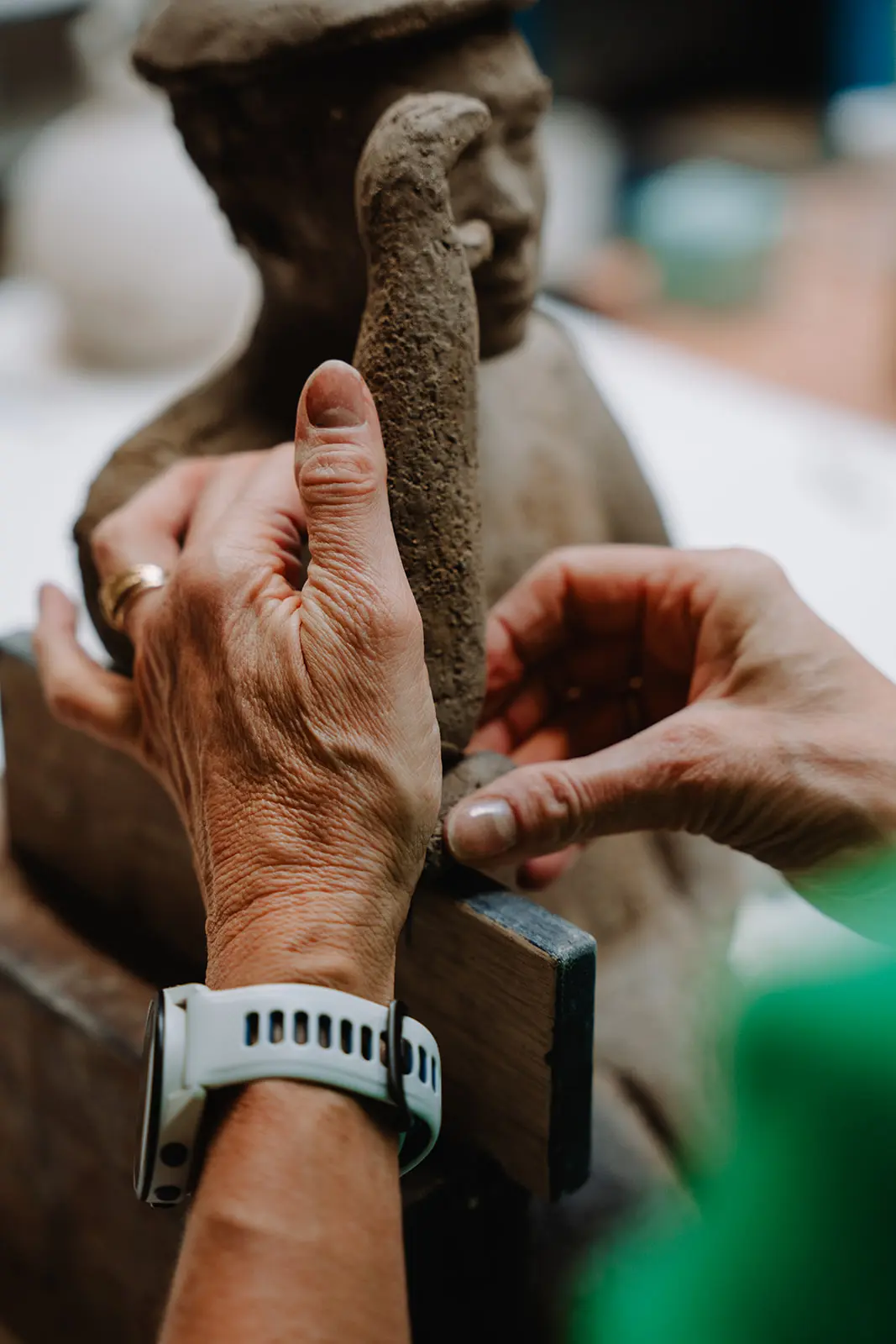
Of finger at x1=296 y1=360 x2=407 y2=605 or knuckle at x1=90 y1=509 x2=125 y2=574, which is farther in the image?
knuckle at x1=90 y1=509 x2=125 y2=574

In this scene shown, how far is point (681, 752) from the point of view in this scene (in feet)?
3.18

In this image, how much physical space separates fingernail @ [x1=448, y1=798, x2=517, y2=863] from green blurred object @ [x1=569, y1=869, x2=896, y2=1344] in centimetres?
23

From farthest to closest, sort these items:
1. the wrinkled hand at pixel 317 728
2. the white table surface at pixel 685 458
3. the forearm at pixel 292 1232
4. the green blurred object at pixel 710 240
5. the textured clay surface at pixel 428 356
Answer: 1. the green blurred object at pixel 710 240
2. the white table surface at pixel 685 458
3. the textured clay surface at pixel 428 356
4. the wrinkled hand at pixel 317 728
5. the forearm at pixel 292 1232

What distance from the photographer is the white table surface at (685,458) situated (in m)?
2.17

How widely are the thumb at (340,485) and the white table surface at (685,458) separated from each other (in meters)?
1.00

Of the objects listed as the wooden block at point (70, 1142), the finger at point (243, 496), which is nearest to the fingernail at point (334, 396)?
the finger at point (243, 496)

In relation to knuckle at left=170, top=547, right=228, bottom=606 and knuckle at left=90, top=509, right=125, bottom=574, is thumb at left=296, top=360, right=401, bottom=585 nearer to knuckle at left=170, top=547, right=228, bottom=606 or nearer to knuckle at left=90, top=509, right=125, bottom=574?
knuckle at left=170, top=547, right=228, bottom=606

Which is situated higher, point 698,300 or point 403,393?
point 403,393

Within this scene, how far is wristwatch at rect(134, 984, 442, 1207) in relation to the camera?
2.56 ft

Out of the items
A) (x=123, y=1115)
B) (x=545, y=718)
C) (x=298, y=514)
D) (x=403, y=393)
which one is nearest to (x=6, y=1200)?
(x=123, y=1115)

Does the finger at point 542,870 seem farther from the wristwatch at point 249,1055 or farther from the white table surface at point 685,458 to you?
the white table surface at point 685,458

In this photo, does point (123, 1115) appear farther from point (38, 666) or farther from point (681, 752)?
point (681, 752)

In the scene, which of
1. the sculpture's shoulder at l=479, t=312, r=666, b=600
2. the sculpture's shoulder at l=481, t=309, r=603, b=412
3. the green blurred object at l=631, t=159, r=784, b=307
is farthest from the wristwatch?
the green blurred object at l=631, t=159, r=784, b=307

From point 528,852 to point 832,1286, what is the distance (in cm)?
34
